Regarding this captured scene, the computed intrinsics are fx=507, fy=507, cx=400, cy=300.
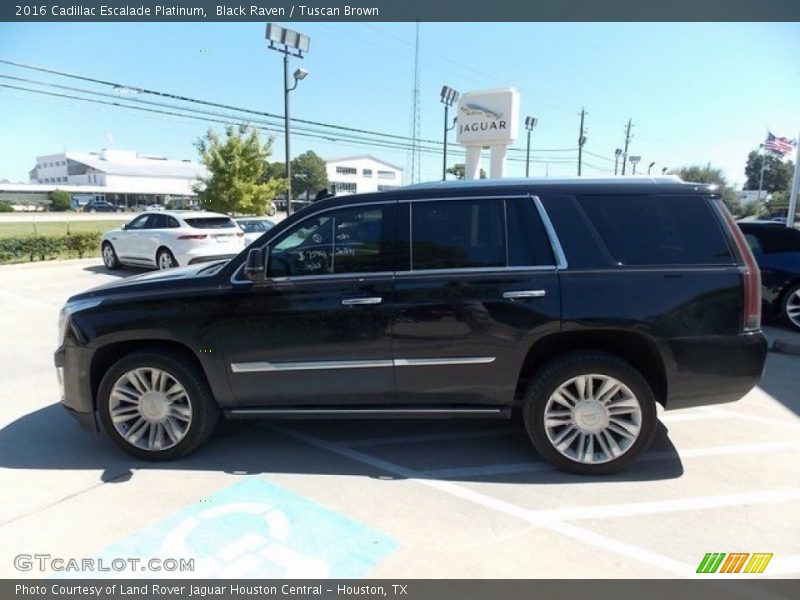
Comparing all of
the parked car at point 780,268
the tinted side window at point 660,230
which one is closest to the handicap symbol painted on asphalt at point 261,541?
the tinted side window at point 660,230

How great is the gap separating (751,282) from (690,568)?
1.83 m

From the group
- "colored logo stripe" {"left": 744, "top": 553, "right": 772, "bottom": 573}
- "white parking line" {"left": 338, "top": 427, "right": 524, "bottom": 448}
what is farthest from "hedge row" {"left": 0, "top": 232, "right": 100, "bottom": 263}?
"colored logo stripe" {"left": 744, "top": 553, "right": 772, "bottom": 573}

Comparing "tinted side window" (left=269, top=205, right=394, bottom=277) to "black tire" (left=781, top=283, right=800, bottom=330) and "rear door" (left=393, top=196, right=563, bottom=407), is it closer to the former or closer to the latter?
"rear door" (left=393, top=196, right=563, bottom=407)

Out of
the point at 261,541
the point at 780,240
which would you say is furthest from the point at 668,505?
the point at 780,240

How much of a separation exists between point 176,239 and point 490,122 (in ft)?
44.3

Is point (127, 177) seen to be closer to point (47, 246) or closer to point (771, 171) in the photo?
point (47, 246)

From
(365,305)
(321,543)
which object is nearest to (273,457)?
(321,543)

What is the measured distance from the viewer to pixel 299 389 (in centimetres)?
357

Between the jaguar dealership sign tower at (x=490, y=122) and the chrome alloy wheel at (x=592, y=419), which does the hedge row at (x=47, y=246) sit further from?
the chrome alloy wheel at (x=592, y=419)

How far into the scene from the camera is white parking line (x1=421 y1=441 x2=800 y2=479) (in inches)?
→ 138

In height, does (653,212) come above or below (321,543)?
above

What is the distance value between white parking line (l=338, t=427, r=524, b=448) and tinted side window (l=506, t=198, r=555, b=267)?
4.96 ft

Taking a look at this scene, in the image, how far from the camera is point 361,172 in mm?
110875
